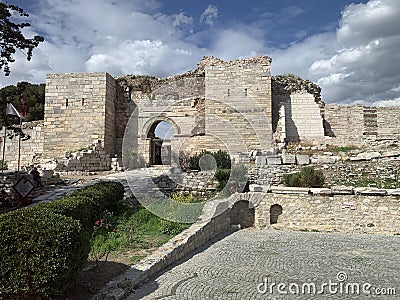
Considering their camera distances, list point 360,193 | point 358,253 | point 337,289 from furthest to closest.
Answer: point 360,193 → point 358,253 → point 337,289

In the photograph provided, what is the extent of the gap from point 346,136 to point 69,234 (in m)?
17.2

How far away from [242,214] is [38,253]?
24.5ft

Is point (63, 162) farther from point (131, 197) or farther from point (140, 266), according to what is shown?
point (140, 266)

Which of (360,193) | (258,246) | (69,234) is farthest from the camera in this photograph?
→ (360,193)

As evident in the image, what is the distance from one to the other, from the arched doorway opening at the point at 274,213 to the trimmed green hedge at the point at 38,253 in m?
7.10

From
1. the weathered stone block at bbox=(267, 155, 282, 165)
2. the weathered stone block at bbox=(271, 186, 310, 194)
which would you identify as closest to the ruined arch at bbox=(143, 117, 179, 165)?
the weathered stone block at bbox=(267, 155, 282, 165)

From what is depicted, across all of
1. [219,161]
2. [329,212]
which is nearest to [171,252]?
[329,212]

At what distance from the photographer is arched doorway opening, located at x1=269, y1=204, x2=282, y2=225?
33.0 ft

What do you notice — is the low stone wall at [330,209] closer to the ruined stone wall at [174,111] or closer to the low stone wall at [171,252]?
the low stone wall at [171,252]

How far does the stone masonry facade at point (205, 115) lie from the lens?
17.0 m

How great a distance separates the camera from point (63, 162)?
48.6 feet

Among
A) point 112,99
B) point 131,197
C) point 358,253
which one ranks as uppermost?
point 112,99

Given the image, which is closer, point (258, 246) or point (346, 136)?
point (258, 246)

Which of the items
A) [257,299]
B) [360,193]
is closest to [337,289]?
[257,299]
